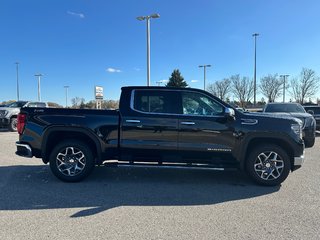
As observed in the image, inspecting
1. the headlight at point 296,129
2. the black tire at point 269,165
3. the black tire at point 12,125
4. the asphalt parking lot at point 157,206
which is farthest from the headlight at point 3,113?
the headlight at point 296,129

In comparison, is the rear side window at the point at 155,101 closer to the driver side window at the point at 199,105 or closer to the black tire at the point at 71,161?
the driver side window at the point at 199,105

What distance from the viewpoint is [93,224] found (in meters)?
4.25

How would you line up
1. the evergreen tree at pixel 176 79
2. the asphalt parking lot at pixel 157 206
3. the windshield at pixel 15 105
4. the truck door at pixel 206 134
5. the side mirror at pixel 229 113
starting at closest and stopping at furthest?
the asphalt parking lot at pixel 157 206
the side mirror at pixel 229 113
the truck door at pixel 206 134
the windshield at pixel 15 105
the evergreen tree at pixel 176 79

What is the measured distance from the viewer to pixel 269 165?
6.24 meters

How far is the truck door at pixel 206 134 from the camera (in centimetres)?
620

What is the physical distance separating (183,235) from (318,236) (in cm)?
168

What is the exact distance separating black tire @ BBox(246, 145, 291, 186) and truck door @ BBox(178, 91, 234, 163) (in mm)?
481

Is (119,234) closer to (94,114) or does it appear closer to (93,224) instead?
(93,224)

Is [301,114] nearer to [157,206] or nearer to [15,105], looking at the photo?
[157,206]

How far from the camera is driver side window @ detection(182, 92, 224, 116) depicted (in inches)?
248

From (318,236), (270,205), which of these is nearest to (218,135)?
(270,205)

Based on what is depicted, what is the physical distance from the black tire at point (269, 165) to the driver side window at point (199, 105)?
1146mm

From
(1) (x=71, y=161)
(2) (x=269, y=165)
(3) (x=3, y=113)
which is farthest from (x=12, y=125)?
(2) (x=269, y=165)

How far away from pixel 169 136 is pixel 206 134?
28.8 inches
